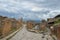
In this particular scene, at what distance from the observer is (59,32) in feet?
21.9

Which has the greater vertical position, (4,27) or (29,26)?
(4,27)

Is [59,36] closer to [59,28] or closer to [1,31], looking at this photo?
[59,28]

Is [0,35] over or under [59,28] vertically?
under

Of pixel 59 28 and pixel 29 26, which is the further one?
pixel 29 26

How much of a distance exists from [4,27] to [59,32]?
15403 mm

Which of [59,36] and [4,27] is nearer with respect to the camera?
[59,36]

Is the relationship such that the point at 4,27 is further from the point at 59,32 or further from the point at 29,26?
the point at 29,26

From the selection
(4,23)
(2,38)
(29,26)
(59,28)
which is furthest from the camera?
(29,26)

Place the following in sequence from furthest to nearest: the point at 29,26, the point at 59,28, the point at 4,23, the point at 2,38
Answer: the point at 29,26 < the point at 4,23 < the point at 2,38 < the point at 59,28

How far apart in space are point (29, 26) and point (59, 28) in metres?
46.7

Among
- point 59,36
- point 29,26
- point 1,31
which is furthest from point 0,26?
point 29,26

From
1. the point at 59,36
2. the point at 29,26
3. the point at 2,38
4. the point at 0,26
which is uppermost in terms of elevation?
the point at 59,36

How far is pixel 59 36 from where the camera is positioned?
6.73 meters

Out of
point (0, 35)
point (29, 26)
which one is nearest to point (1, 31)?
point (0, 35)
